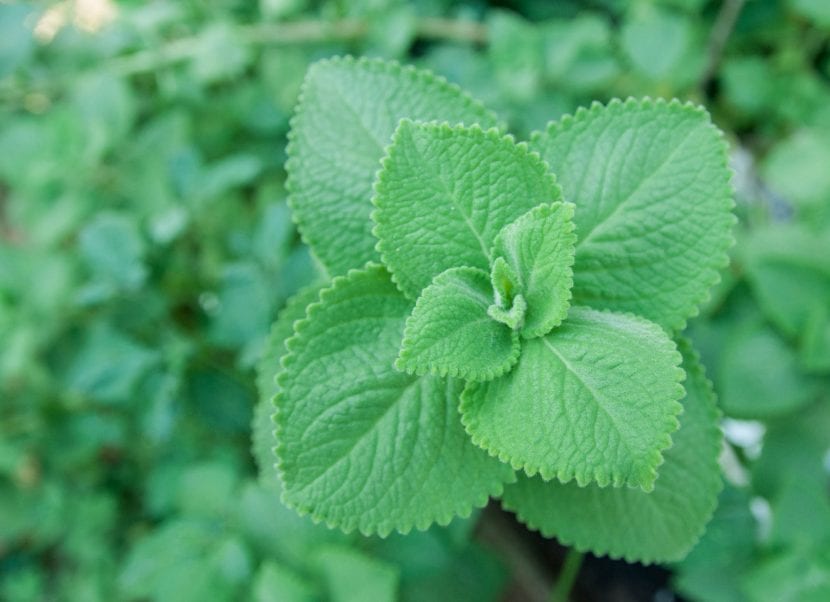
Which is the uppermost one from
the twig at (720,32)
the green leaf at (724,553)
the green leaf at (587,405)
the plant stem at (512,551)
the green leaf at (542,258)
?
the green leaf at (542,258)

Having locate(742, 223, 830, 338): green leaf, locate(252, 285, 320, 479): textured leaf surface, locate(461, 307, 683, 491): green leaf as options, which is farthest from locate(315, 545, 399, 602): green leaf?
locate(742, 223, 830, 338): green leaf

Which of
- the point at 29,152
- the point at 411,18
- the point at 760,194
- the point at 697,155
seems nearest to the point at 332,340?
the point at 697,155

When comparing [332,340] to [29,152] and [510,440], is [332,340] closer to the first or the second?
[510,440]

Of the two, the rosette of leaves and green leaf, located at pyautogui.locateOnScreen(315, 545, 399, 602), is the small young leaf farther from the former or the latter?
green leaf, located at pyautogui.locateOnScreen(315, 545, 399, 602)

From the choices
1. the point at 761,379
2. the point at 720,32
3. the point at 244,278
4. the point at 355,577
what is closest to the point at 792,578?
the point at 761,379

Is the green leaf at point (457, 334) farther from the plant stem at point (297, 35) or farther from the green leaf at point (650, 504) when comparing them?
the plant stem at point (297, 35)

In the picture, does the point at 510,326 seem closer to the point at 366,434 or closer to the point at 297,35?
the point at 366,434

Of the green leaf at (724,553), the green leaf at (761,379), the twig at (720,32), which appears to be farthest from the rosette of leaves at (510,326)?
the twig at (720,32)
